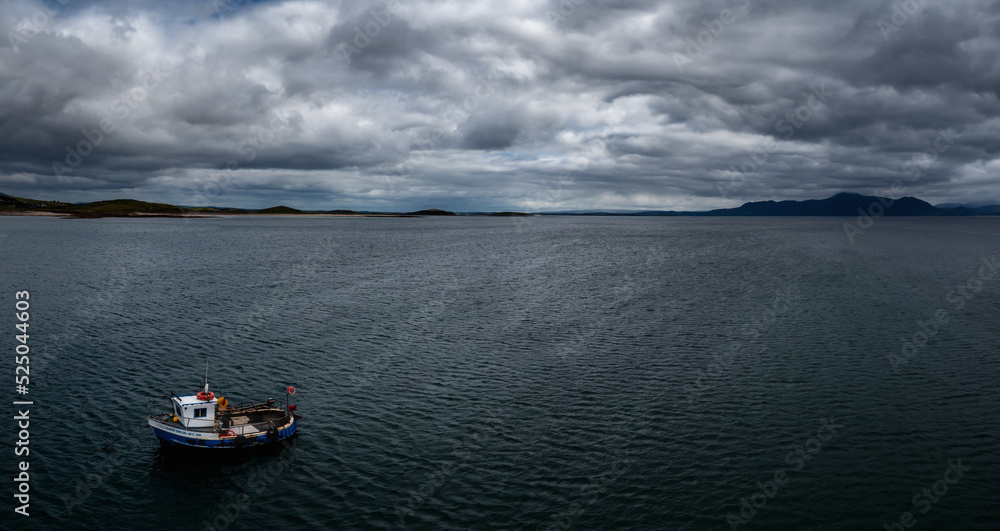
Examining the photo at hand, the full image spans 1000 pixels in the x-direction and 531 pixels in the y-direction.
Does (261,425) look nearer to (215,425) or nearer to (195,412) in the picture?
(215,425)

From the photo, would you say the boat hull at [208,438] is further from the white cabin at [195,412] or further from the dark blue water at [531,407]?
the dark blue water at [531,407]

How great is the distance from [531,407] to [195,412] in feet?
99.8

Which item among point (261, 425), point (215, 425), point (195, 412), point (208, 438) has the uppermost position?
point (195, 412)

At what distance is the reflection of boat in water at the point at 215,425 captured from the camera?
1882 inches

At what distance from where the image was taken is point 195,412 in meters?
49.3

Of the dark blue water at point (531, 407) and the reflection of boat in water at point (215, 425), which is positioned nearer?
the dark blue water at point (531, 407)

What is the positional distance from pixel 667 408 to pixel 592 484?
16.7m

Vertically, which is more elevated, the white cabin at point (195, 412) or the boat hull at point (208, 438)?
the white cabin at point (195, 412)

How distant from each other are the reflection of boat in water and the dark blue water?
190 cm

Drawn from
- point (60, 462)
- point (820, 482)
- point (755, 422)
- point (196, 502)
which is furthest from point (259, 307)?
point (820, 482)

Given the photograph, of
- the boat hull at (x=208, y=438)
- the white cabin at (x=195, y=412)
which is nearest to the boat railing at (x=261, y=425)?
the boat hull at (x=208, y=438)

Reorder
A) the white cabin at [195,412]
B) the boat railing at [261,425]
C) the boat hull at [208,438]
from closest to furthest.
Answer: the boat hull at [208,438] → the white cabin at [195,412] → the boat railing at [261,425]

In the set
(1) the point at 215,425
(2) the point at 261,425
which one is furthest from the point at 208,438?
(2) the point at 261,425

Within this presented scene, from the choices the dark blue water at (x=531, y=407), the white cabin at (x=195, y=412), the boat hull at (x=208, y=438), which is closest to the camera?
the dark blue water at (x=531, y=407)
